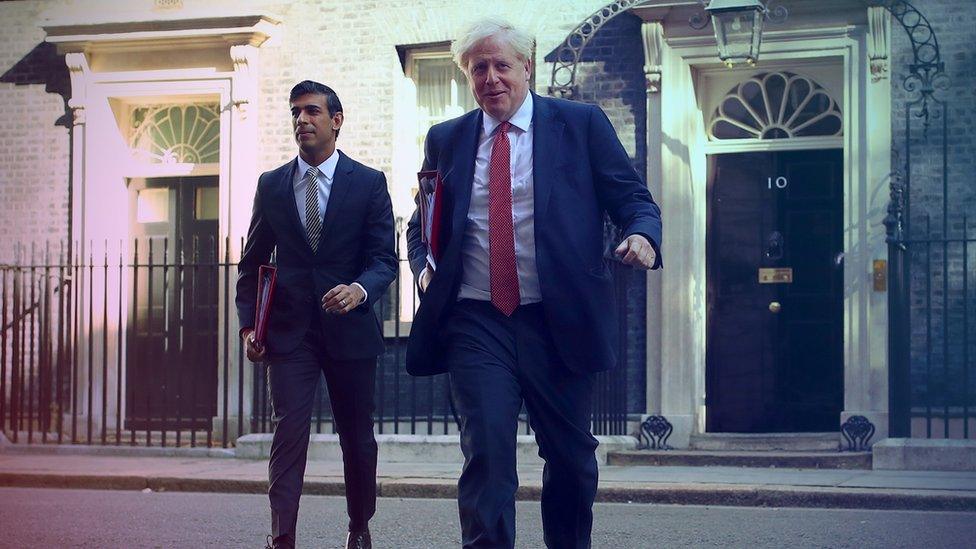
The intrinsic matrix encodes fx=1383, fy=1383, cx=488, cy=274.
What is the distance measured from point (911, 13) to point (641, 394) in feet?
13.5

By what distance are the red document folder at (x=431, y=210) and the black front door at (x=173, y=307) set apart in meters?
9.23

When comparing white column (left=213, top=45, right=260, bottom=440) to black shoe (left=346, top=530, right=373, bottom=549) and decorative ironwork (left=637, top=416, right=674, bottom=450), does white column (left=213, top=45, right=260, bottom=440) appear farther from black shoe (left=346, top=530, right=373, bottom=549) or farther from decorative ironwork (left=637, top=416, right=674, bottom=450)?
black shoe (left=346, top=530, right=373, bottom=549)

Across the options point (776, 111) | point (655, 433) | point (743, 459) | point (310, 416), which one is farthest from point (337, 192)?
point (776, 111)

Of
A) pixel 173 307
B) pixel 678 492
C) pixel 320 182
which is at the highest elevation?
pixel 320 182

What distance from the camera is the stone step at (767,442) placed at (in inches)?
468

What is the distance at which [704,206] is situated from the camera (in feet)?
41.8

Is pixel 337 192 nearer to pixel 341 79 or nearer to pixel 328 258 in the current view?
pixel 328 258

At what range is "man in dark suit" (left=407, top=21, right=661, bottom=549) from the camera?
4.62m

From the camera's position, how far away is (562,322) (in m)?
4.62

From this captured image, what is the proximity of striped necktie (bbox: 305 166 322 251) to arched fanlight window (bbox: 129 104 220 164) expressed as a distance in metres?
8.68

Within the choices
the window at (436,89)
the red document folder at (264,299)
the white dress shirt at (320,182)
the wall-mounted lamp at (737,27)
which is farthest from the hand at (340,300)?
the window at (436,89)

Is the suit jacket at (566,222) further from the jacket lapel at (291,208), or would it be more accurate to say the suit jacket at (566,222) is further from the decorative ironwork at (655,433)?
the decorative ironwork at (655,433)

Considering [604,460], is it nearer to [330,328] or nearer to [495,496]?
[330,328]

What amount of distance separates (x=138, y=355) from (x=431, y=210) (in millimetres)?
10380
